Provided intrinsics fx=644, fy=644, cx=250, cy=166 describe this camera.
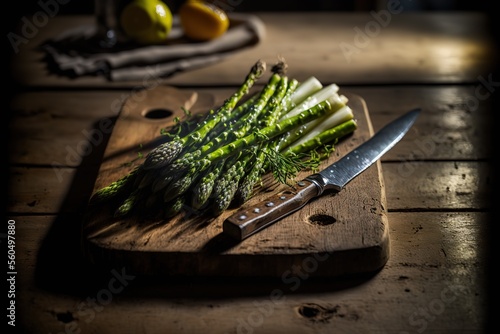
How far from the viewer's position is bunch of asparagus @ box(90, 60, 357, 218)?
5.38 ft

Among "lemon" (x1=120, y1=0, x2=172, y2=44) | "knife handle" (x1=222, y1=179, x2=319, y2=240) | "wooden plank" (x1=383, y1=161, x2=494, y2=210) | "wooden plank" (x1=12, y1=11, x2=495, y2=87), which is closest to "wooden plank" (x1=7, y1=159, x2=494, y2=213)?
"wooden plank" (x1=383, y1=161, x2=494, y2=210)

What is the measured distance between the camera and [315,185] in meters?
1.68

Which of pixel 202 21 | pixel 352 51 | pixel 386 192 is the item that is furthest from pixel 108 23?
pixel 386 192

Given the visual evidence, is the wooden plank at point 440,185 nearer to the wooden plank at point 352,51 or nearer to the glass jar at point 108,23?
the wooden plank at point 352,51

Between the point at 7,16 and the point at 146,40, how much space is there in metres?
1.39

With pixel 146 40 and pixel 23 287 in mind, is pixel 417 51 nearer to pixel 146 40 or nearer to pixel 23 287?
pixel 146 40

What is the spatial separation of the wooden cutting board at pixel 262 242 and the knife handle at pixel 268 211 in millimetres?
18

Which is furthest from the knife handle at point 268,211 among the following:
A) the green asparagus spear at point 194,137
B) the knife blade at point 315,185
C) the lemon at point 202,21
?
the lemon at point 202,21

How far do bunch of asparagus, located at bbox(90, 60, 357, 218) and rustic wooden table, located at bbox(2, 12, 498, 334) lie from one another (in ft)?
0.64

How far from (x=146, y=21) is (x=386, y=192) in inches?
57.0

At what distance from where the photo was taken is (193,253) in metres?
1.49

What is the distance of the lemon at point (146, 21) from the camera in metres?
2.75

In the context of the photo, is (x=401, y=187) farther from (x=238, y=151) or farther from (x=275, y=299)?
(x=275, y=299)

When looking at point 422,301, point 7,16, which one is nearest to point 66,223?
point 422,301
